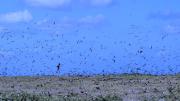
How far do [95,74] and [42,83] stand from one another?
3692 mm

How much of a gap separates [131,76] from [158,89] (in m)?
4.17

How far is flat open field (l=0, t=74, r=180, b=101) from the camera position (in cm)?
1515

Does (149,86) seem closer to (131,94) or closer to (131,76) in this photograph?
(131,94)

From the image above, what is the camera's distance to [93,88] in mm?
17188

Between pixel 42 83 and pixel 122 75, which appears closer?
pixel 42 83

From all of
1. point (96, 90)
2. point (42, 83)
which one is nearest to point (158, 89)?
point (96, 90)

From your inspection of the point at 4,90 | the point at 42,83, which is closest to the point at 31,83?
the point at 42,83

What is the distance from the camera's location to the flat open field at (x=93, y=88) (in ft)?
49.7

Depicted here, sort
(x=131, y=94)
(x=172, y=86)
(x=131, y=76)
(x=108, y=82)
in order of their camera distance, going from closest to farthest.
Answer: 1. (x=131, y=94)
2. (x=172, y=86)
3. (x=108, y=82)
4. (x=131, y=76)

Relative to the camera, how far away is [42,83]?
741 inches

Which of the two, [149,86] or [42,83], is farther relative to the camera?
[42,83]

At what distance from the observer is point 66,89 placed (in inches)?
678

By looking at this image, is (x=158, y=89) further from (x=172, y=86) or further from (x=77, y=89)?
(x=77, y=89)

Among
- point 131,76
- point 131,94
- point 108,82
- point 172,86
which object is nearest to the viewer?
point 131,94
